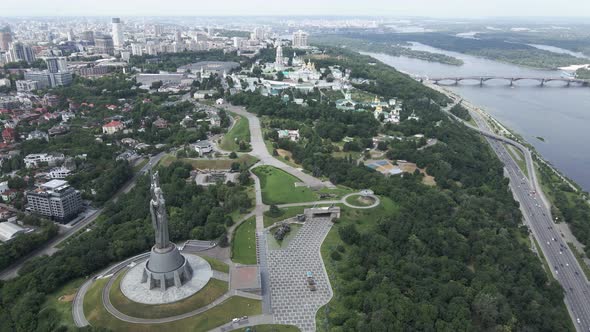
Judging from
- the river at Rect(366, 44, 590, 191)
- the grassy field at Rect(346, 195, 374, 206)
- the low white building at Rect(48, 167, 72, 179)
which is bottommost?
the river at Rect(366, 44, 590, 191)

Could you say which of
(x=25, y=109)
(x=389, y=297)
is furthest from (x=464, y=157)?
(x=25, y=109)

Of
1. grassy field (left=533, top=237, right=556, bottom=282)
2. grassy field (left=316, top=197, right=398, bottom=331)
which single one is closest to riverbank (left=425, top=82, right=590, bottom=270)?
grassy field (left=533, top=237, right=556, bottom=282)

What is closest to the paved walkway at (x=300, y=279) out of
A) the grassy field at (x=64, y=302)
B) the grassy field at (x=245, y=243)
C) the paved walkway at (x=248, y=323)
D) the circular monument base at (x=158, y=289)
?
the paved walkway at (x=248, y=323)

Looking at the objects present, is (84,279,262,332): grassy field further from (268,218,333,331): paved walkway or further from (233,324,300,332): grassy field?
(268,218,333,331): paved walkway

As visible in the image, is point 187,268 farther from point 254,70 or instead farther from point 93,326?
point 254,70

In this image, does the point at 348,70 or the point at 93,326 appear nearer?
the point at 93,326

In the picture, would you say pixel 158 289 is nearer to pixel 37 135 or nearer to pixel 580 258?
pixel 580 258
